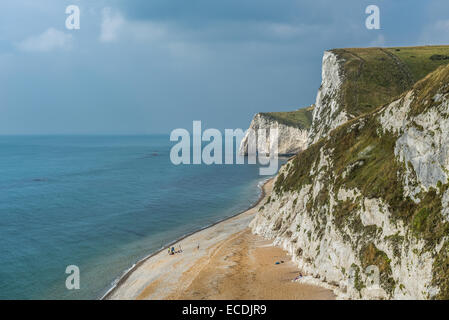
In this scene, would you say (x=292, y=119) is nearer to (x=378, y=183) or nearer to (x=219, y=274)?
(x=219, y=274)

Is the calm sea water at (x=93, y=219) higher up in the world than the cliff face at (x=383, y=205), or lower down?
lower down

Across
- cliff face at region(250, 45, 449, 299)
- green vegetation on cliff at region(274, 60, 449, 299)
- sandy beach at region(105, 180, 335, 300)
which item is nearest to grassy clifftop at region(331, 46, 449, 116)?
green vegetation on cliff at region(274, 60, 449, 299)

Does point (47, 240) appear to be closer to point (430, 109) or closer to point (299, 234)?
point (299, 234)

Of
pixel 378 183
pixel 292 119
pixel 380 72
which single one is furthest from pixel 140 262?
pixel 292 119

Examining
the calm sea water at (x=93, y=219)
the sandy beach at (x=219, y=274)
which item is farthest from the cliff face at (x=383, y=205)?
the calm sea water at (x=93, y=219)

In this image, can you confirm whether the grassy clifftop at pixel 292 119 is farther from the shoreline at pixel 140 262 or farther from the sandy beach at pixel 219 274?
the sandy beach at pixel 219 274

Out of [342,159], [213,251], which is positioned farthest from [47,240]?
[342,159]
